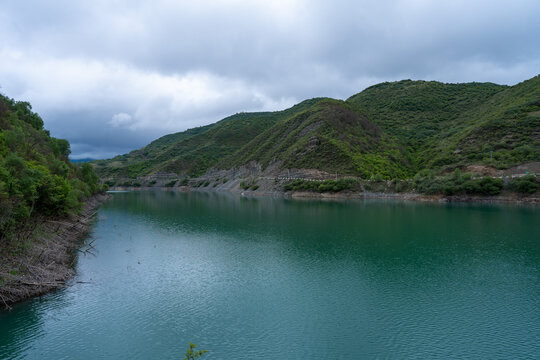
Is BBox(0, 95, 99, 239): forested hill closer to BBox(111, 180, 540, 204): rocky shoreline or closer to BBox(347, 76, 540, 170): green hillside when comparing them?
BBox(111, 180, 540, 204): rocky shoreline

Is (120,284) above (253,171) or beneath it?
beneath

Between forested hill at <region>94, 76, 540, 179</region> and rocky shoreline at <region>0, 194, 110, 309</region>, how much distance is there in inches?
3297

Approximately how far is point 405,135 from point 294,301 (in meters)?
126

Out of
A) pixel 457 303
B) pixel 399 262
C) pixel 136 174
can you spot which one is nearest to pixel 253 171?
pixel 136 174

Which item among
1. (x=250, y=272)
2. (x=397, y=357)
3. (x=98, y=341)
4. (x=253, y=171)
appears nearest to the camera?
(x=397, y=357)

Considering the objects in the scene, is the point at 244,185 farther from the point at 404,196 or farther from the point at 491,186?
the point at 491,186

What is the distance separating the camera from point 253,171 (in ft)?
438

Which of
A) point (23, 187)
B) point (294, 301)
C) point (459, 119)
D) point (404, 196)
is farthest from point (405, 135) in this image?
point (23, 187)

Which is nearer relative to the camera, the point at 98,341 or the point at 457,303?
the point at 98,341

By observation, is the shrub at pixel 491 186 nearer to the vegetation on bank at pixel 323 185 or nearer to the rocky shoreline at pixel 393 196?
the rocky shoreline at pixel 393 196

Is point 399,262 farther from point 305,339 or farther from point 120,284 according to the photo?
point 120,284

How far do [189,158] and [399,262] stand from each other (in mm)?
164974

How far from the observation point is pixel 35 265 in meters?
21.9

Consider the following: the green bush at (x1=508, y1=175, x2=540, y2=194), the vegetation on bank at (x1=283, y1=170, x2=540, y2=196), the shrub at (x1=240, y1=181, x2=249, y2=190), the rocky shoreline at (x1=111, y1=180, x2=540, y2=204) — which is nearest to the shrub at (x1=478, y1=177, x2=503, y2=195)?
the vegetation on bank at (x1=283, y1=170, x2=540, y2=196)
